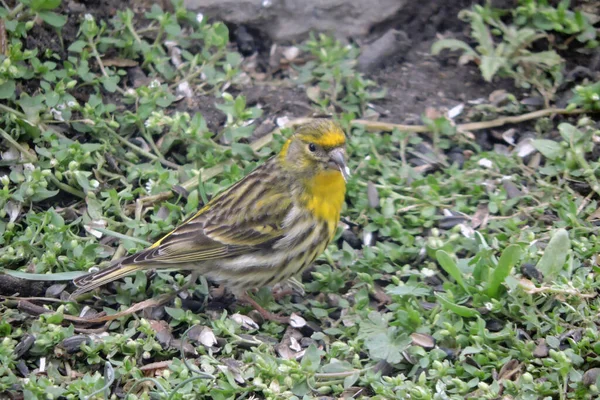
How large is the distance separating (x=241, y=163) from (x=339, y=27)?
161 cm

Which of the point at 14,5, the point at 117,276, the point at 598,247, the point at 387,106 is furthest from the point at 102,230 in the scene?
the point at 598,247

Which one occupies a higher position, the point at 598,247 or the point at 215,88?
the point at 215,88

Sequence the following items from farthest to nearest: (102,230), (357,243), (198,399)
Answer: (357,243)
(102,230)
(198,399)

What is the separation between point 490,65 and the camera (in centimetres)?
617

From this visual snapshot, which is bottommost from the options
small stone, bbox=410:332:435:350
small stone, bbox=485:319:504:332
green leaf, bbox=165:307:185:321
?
small stone, bbox=485:319:504:332

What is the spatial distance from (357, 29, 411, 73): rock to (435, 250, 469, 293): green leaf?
2.31 meters

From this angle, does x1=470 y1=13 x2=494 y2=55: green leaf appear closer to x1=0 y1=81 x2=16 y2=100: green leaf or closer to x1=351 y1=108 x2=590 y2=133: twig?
x1=351 y1=108 x2=590 y2=133: twig

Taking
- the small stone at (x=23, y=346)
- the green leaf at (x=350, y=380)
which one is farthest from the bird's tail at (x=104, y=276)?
the green leaf at (x=350, y=380)

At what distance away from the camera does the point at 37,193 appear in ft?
16.8

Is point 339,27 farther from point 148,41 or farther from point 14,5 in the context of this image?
point 14,5

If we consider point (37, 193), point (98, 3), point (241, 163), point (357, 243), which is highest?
point (98, 3)

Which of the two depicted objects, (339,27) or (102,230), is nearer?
(102,230)

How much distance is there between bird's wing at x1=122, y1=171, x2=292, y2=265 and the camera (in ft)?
15.8

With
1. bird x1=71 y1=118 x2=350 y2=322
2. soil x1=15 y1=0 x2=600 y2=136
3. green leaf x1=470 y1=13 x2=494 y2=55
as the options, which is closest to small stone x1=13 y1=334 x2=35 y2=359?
bird x1=71 y1=118 x2=350 y2=322
